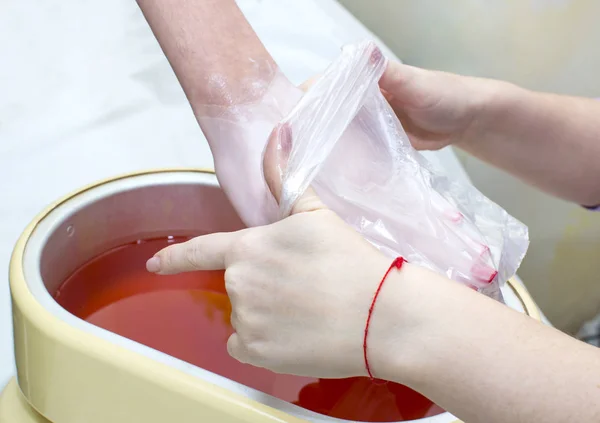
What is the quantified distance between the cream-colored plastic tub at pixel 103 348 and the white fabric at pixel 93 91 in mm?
208

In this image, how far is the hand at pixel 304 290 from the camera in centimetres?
34

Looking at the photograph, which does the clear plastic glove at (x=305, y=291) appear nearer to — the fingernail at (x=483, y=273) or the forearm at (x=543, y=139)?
the fingernail at (x=483, y=273)

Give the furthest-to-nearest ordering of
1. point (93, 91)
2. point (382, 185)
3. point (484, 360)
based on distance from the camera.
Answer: point (93, 91) < point (382, 185) < point (484, 360)

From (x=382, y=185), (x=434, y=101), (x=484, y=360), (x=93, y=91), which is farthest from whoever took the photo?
(x=93, y=91)

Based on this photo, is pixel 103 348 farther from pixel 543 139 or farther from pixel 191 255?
pixel 543 139

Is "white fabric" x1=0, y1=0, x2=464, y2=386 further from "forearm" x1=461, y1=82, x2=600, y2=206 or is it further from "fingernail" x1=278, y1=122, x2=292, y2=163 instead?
"fingernail" x1=278, y1=122, x2=292, y2=163

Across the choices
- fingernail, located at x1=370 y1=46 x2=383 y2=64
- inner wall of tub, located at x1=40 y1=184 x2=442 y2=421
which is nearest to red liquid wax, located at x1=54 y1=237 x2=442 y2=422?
inner wall of tub, located at x1=40 y1=184 x2=442 y2=421

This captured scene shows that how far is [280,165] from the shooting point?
390 millimetres

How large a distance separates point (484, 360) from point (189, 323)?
244mm

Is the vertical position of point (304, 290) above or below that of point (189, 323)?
above

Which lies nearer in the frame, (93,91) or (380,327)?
(380,327)

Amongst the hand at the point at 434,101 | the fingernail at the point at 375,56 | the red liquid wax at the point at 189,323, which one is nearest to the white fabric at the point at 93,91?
the red liquid wax at the point at 189,323

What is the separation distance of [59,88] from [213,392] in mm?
697

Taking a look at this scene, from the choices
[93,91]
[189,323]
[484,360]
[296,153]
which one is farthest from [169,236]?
[93,91]
